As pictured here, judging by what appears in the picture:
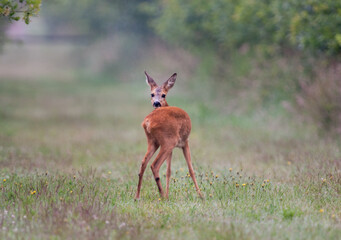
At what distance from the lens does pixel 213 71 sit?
70.2 feet

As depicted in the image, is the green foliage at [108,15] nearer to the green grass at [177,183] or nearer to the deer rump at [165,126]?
the green grass at [177,183]

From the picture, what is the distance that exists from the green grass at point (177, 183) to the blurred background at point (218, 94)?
91 mm

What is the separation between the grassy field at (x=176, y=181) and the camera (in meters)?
5.70

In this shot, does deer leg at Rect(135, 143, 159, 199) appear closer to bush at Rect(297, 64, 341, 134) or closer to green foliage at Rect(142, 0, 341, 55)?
green foliage at Rect(142, 0, 341, 55)

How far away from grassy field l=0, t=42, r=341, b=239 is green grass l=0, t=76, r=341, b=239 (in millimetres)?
17

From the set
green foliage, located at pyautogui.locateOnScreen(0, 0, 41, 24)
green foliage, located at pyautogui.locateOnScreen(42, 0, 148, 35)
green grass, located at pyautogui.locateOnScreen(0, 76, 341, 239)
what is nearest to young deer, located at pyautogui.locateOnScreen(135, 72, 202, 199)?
green grass, located at pyautogui.locateOnScreen(0, 76, 341, 239)

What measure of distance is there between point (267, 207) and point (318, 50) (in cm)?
791

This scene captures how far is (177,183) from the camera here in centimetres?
797

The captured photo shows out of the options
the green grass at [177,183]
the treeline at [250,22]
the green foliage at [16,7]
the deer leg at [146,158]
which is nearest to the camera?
the green grass at [177,183]

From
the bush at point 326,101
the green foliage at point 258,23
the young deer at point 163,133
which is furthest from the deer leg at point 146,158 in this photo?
→ the bush at point 326,101

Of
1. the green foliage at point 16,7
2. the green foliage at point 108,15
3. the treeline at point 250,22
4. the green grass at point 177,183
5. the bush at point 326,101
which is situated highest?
the green foliage at point 108,15

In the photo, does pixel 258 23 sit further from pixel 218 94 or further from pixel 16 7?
pixel 16 7

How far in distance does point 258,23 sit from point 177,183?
10.1 m

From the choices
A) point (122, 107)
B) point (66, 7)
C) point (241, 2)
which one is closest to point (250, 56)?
point (241, 2)
